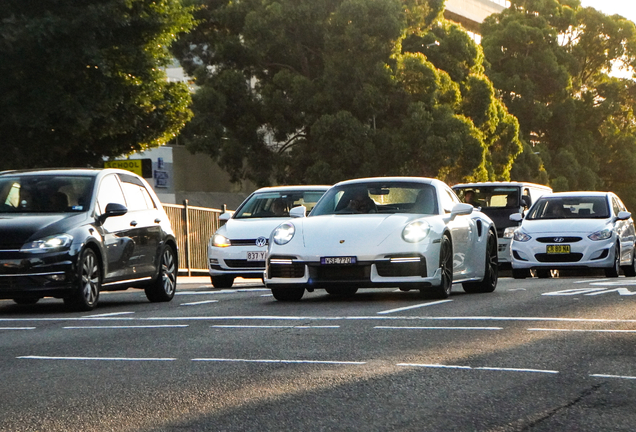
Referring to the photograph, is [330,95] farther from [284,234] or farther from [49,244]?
[49,244]

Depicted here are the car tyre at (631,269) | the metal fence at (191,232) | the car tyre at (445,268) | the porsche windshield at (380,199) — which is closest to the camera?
the car tyre at (445,268)

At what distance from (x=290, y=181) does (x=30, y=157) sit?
2246 centimetres

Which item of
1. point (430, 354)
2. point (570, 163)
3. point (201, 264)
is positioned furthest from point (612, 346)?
point (570, 163)

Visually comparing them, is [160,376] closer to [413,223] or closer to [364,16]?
[413,223]

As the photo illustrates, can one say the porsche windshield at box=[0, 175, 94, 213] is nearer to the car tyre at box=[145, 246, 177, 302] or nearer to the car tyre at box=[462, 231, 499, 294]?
the car tyre at box=[145, 246, 177, 302]

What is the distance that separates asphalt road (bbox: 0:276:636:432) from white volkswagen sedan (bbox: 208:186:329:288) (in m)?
5.24

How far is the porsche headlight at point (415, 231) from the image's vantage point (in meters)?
12.6

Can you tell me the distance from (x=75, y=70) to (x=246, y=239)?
5.75 m

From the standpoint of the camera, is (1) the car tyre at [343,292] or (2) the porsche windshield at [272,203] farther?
(2) the porsche windshield at [272,203]

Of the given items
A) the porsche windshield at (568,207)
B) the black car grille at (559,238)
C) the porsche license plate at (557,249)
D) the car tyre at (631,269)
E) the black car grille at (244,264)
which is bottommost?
the car tyre at (631,269)

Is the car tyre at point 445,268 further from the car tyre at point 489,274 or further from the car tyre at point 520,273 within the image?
the car tyre at point 520,273

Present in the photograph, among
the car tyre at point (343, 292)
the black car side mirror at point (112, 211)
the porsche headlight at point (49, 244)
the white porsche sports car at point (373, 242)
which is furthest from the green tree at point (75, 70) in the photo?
the porsche headlight at point (49, 244)

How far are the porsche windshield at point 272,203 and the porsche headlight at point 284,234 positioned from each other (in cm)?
573

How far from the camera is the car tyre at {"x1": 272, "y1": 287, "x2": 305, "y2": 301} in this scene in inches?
523
